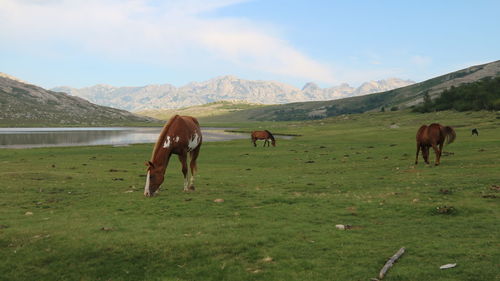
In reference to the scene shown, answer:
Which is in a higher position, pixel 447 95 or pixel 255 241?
pixel 447 95

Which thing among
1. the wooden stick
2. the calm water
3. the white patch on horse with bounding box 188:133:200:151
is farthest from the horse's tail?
the calm water

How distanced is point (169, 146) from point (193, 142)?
207 cm

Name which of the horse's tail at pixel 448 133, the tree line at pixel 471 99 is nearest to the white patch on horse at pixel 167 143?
the horse's tail at pixel 448 133

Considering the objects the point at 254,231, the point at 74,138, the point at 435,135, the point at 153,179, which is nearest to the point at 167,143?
the point at 153,179

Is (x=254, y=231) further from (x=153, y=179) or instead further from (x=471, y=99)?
(x=471, y=99)

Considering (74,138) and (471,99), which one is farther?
(471,99)

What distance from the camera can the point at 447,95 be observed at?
148125mm

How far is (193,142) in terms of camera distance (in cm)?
2117

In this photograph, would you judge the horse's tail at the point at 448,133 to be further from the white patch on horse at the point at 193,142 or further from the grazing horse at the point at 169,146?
the grazing horse at the point at 169,146

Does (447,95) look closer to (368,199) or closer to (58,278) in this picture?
(368,199)

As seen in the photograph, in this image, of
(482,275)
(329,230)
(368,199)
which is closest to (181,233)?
(329,230)

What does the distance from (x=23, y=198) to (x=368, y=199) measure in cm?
1812

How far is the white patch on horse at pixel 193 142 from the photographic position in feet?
68.5

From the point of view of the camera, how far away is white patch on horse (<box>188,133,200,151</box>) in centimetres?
2088
